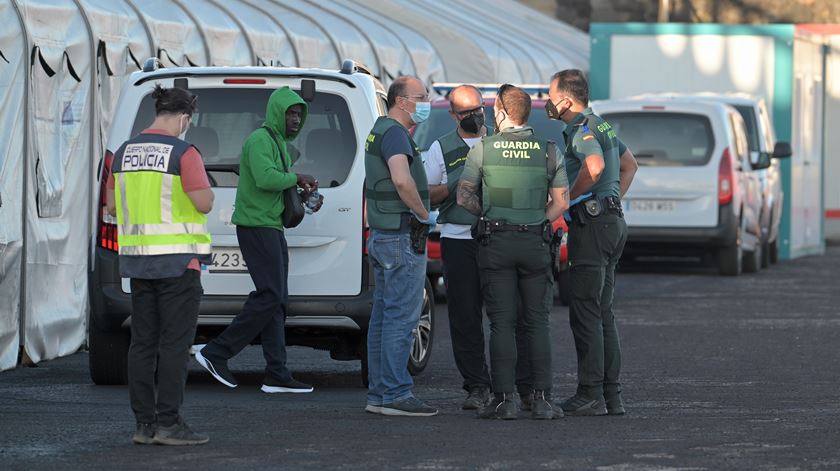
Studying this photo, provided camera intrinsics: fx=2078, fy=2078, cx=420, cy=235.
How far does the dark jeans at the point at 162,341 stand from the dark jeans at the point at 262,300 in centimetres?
172

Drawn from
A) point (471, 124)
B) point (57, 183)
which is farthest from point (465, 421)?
point (57, 183)

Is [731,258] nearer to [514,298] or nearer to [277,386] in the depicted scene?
[277,386]

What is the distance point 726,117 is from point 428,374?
35.3 feet

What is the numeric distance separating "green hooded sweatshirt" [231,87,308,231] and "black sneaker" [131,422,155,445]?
2.00m

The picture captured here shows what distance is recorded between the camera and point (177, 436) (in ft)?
29.5

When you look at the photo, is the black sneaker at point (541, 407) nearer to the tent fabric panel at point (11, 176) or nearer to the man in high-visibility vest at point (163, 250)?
the man in high-visibility vest at point (163, 250)

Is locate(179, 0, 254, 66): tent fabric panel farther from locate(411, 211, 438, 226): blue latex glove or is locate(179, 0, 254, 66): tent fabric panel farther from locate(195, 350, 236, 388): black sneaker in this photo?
locate(411, 211, 438, 226): blue latex glove

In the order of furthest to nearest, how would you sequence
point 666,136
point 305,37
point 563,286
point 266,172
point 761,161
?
1. point 761,161
2. point 666,136
3. point 305,37
4. point 563,286
5. point 266,172

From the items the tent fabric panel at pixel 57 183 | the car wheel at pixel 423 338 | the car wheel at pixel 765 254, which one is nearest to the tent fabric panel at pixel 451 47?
the car wheel at pixel 765 254

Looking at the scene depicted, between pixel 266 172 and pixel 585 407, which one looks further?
pixel 266 172

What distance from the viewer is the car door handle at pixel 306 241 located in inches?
440

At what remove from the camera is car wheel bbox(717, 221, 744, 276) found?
23125 mm

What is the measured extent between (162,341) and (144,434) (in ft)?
1.34

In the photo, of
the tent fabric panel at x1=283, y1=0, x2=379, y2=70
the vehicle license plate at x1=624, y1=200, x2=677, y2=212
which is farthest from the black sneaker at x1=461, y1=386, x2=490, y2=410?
the vehicle license plate at x1=624, y1=200, x2=677, y2=212
